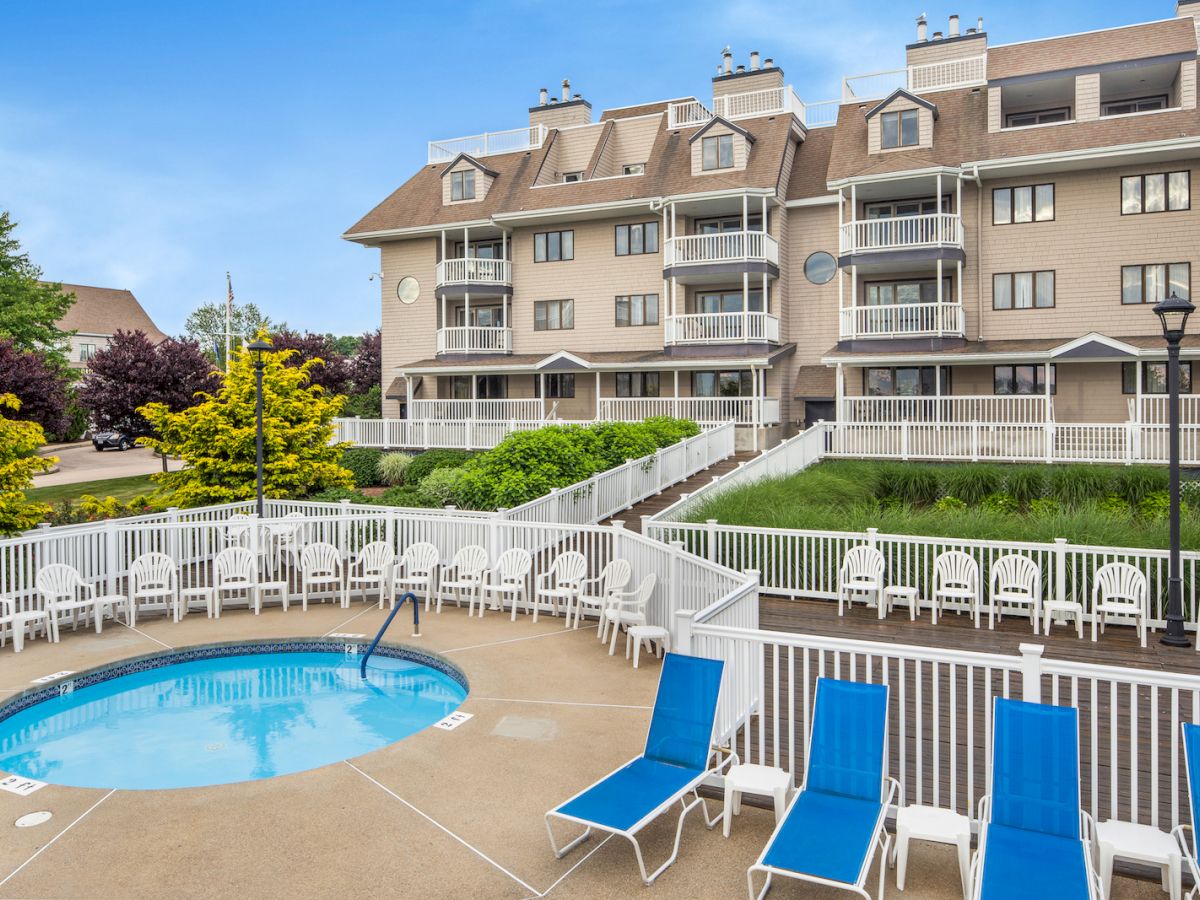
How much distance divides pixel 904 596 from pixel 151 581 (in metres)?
10.9

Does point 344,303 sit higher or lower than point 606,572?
higher

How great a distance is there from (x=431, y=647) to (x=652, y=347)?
69.4 ft

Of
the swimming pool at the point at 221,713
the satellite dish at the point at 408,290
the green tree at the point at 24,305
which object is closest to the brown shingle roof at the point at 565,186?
the satellite dish at the point at 408,290

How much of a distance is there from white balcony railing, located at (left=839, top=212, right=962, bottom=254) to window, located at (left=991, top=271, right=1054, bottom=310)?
6.62 feet

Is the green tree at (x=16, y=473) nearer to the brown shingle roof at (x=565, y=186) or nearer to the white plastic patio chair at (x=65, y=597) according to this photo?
the white plastic patio chair at (x=65, y=597)

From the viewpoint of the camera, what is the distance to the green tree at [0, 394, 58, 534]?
42.7ft

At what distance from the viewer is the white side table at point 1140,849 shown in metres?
4.73

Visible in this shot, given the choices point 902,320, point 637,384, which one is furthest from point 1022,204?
point 637,384

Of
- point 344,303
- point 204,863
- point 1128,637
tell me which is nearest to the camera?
point 204,863

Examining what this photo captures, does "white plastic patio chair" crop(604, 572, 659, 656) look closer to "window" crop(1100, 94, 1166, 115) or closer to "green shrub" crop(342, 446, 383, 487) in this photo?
"green shrub" crop(342, 446, 383, 487)

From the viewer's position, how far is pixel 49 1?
75.3ft

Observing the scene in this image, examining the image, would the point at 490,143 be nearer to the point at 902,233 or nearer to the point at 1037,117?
the point at 902,233

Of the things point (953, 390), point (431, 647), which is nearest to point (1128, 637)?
point (431, 647)

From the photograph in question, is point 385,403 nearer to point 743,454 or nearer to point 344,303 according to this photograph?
point 743,454
